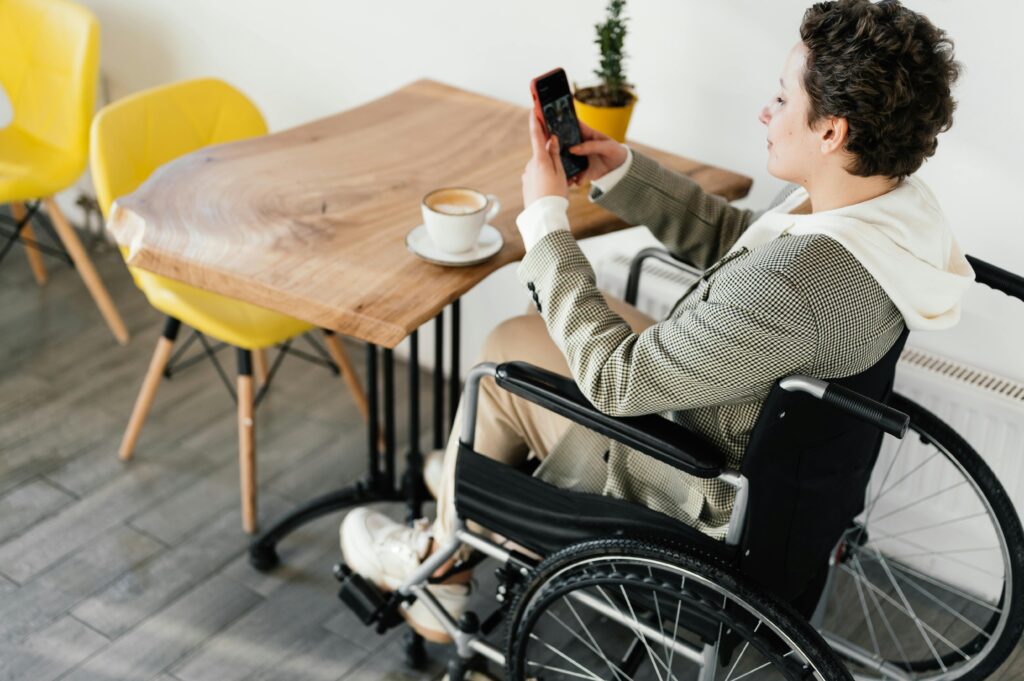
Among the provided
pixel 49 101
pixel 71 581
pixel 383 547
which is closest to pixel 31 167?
pixel 49 101

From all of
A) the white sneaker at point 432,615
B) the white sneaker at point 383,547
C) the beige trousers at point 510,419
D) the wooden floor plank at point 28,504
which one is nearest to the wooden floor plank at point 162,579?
the wooden floor plank at point 28,504

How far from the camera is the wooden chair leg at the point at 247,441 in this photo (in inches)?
85.7

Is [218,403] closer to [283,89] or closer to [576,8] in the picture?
[283,89]

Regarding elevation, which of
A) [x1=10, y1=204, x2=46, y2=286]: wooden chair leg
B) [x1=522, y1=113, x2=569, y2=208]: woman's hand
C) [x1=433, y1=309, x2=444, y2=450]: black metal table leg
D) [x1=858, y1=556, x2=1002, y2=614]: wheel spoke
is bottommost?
[x1=858, y1=556, x2=1002, y2=614]: wheel spoke

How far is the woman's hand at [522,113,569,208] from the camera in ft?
5.09

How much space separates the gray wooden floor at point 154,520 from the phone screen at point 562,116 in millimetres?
880

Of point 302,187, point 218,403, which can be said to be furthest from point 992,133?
point 218,403

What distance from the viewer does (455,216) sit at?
5.39 feet

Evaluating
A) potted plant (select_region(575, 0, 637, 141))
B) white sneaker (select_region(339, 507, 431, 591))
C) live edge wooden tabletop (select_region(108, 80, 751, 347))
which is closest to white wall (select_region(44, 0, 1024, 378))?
live edge wooden tabletop (select_region(108, 80, 751, 347))

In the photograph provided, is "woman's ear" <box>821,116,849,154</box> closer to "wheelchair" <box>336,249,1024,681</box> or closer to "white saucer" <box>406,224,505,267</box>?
"wheelchair" <box>336,249,1024,681</box>

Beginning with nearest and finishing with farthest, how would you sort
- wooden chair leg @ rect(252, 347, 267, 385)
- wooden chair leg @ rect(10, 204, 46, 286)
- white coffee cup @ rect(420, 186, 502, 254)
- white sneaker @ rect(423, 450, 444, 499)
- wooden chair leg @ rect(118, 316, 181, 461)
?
white coffee cup @ rect(420, 186, 502, 254) → white sneaker @ rect(423, 450, 444, 499) → wooden chair leg @ rect(118, 316, 181, 461) → wooden chair leg @ rect(252, 347, 267, 385) → wooden chair leg @ rect(10, 204, 46, 286)

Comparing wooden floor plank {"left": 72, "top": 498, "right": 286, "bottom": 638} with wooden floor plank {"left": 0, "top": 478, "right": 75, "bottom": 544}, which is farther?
wooden floor plank {"left": 0, "top": 478, "right": 75, "bottom": 544}

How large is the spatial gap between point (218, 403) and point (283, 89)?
2.50ft

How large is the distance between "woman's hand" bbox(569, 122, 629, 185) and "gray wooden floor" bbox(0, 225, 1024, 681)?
0.86m
